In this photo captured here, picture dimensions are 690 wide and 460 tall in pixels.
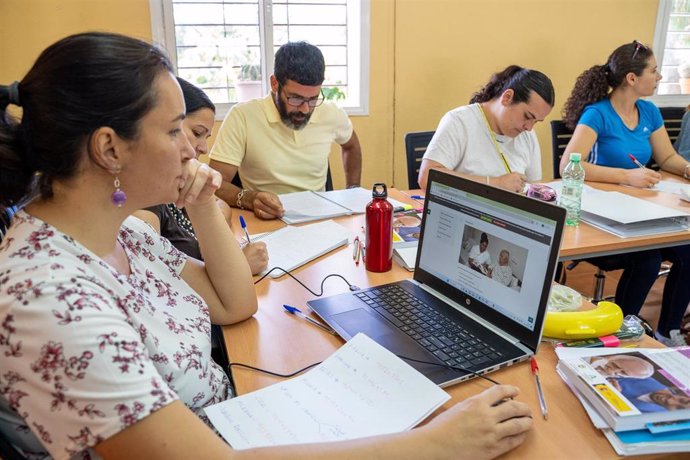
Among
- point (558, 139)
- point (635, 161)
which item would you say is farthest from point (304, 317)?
point (558, 139)

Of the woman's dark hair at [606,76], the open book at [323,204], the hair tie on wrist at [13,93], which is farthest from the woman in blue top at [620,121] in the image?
the hair tie on wrist at [13,93]

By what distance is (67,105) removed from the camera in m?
0.75

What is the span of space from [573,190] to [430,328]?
1225 millimetres

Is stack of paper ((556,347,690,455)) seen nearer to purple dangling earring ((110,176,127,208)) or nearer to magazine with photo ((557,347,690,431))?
magazine with photo ((557,347,690,431))

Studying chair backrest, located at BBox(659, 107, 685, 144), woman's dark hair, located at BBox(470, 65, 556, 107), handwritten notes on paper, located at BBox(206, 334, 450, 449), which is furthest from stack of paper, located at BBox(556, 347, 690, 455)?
chair backrest, located at BBox(659, 107, 685, 144)

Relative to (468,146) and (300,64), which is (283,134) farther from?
(468,146)

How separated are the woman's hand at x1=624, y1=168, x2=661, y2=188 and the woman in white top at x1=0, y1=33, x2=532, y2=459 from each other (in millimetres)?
1873

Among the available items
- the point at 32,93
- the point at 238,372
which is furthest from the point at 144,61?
the point at 238,372

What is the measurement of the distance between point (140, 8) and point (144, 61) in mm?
2479

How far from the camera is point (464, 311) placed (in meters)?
1.11

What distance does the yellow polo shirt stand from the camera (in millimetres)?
2297

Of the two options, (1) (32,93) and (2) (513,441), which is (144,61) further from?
(2) (513,441)

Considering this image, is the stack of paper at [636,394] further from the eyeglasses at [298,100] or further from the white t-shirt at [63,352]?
the eyeglasses at [298,100]

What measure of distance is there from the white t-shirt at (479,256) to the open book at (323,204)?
817 mm
